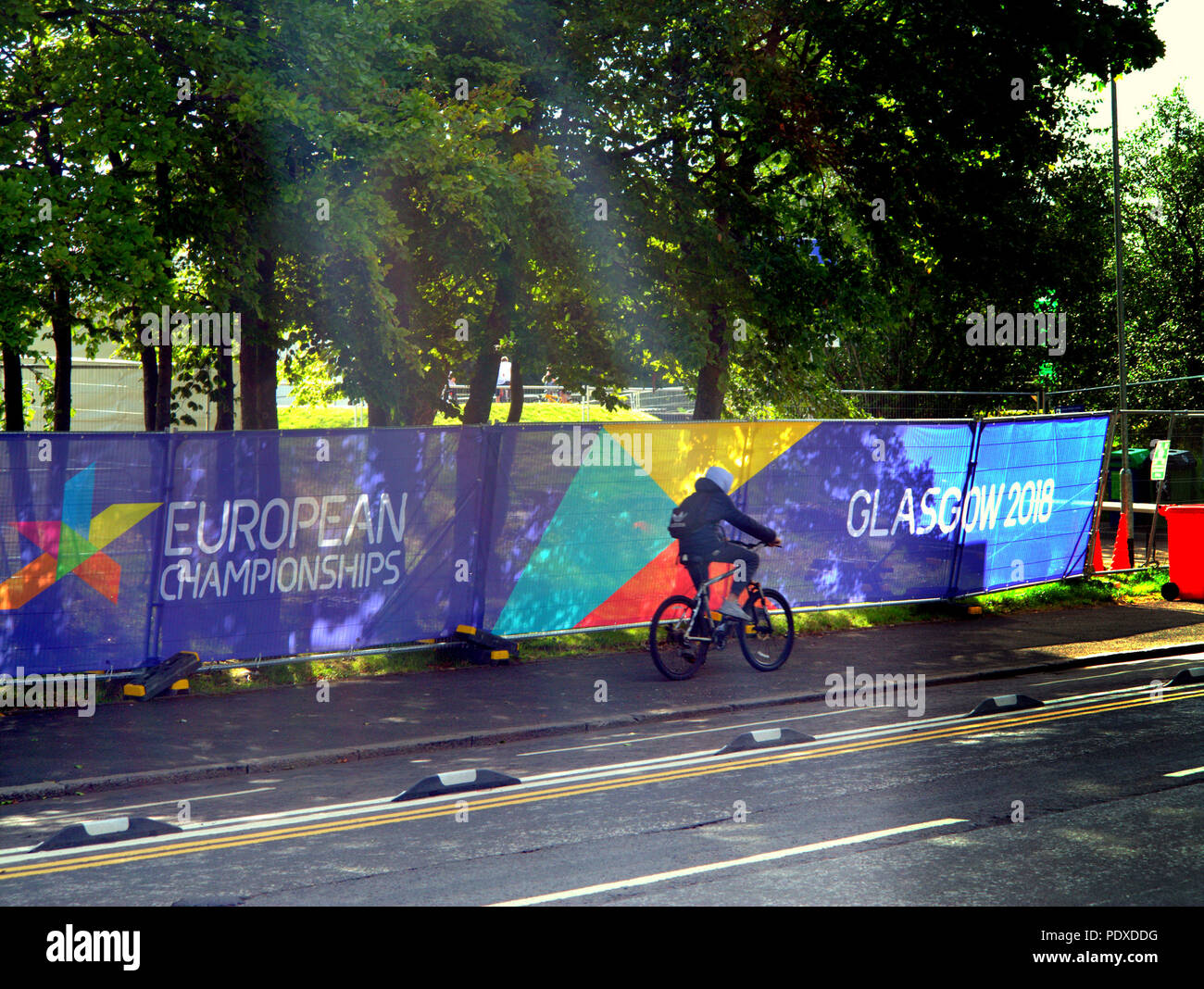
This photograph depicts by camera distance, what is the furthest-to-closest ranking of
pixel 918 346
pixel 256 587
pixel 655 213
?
pixel 918 346 < pixel 655 213 < pixel 256 587

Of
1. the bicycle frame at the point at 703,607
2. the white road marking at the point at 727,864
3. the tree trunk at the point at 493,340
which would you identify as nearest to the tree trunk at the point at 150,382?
the tree trunk at the point at 493,340

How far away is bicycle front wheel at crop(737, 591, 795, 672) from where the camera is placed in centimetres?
1161

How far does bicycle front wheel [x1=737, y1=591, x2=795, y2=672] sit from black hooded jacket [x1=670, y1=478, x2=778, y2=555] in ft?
2.24

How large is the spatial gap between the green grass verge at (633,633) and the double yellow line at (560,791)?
402 centimetres

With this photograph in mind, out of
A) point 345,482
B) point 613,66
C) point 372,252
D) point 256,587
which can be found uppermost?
point 613,66

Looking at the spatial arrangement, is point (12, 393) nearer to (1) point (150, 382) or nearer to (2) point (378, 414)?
(1) point (150, 382)

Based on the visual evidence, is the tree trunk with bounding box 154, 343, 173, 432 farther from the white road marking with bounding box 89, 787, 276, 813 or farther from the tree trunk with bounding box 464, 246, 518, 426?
the white road marking with bounding box 89, 787, 276, 813

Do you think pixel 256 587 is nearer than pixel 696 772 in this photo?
No

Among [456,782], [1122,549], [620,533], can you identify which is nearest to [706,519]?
[620,533]

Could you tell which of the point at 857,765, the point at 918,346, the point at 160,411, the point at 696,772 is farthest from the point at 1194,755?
the point at 918,346

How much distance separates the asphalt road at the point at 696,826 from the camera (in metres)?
5.43
